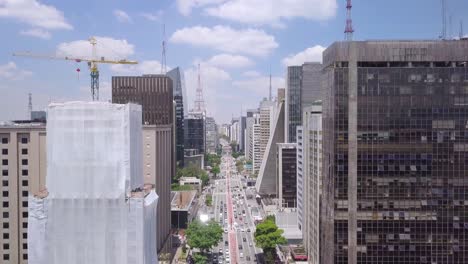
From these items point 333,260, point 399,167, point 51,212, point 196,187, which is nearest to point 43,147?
point 51,212

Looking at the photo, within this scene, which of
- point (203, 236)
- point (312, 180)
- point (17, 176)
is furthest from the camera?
point (203, 236)

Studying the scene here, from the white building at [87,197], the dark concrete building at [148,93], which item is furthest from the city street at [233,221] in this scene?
the white building at [87,197]

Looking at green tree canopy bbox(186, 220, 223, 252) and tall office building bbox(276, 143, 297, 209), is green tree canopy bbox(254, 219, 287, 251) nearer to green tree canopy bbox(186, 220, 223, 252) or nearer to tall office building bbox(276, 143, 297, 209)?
green tree canopy bbox(186, 220, 223, 252)

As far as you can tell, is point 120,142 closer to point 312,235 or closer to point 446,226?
point 446,226

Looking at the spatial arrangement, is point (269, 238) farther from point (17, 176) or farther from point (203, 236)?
point (17, 176)

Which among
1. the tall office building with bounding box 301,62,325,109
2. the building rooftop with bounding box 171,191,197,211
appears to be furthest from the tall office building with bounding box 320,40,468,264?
the tall office building with bounding box 301,62,325,109

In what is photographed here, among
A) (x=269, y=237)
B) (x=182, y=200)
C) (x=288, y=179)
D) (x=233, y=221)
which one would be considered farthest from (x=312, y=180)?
(x=233, y=221)
